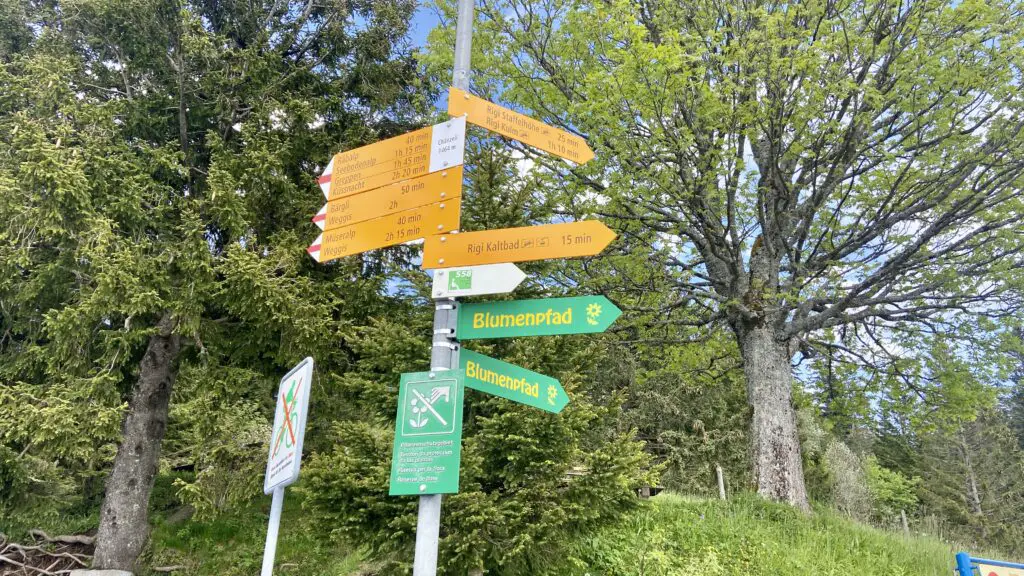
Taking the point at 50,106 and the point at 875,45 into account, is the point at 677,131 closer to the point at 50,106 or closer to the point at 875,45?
the point at 875,45

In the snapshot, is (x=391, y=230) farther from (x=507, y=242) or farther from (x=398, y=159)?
(x=507, y=242)

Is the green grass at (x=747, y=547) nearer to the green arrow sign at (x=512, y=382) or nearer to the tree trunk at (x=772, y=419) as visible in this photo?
the tree trunk at (x=772, y=419)

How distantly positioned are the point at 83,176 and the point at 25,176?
72 cm

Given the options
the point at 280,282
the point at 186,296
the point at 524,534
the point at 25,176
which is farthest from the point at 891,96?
the point at 25,176

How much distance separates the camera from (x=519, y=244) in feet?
11.3

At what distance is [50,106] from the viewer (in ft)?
29.5

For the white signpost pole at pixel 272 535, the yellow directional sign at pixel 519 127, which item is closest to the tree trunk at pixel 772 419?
the yellow directional sign at pixel 519 127

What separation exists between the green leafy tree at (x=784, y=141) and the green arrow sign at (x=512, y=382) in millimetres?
4998

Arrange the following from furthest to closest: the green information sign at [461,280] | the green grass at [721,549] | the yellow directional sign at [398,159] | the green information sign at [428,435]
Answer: the green grass at [721,549]
the yellow directional sign at [398,159]
the green information sign at [461,280]
the green information sign at [428,435]

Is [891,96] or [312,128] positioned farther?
[312,128]

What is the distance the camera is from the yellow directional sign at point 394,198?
3.70 metres

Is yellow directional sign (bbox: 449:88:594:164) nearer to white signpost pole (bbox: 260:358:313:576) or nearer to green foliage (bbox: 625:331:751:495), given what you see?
white signpost pole (bbox: 260:358:313:576)

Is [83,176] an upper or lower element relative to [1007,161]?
lower

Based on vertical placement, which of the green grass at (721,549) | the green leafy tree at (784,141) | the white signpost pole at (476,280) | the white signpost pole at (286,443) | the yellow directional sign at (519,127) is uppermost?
the green leafy tree at (784,141)
